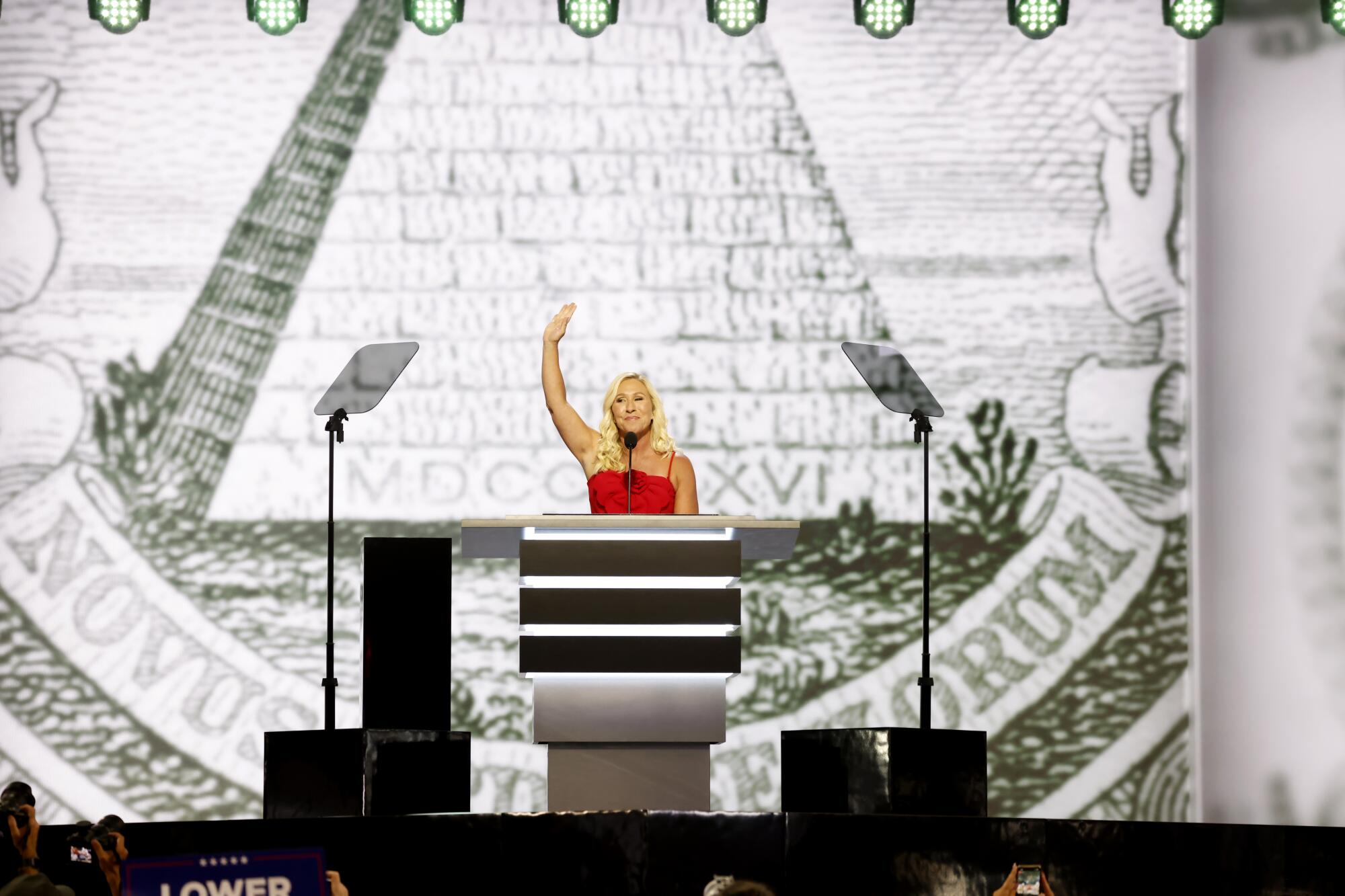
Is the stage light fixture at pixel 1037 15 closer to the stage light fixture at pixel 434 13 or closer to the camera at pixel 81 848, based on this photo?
the stage light fixture at pixel 434 13

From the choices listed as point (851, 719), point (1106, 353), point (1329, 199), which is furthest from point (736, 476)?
point (1329, 199)

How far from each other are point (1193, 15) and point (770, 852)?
4.07 meters

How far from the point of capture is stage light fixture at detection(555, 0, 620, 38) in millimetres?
5949

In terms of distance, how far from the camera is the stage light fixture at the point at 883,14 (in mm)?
6008

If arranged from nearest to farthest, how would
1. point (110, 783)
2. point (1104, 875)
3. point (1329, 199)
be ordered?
1. point (1104, 875)
2. point (1329, 199)
3. point (110, 783)

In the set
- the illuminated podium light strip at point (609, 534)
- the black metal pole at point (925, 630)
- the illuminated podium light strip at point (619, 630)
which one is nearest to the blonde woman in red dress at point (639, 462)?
the illuminated podium light strip at point (609, 534)

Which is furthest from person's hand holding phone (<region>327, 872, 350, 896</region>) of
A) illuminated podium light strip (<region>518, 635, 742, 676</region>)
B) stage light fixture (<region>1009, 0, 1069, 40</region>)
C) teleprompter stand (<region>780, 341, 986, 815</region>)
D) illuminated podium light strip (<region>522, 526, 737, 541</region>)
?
stage light fixture (<region>1009, 0, 1069, 40</region>)

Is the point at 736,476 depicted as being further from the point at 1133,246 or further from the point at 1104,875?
the point at 1104,875

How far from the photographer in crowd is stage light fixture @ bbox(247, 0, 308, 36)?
3.63m

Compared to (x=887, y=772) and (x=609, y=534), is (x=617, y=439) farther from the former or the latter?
(x=887, y=772)

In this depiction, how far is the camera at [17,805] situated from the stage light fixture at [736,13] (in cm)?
406

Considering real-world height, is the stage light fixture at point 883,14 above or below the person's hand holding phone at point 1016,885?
above

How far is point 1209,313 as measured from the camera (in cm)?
663

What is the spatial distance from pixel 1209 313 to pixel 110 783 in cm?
542
